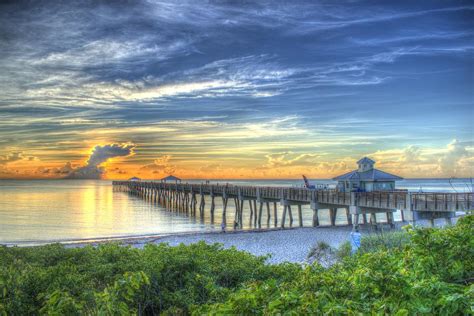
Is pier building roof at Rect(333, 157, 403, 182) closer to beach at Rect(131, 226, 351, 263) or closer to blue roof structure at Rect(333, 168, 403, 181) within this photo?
blue roof structure at Rect(333, 168, 403, 181)

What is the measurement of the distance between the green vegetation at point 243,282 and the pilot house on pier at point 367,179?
998 inches

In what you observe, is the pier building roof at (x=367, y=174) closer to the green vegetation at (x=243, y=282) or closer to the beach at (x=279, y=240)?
the beach at (x=279, y=240)

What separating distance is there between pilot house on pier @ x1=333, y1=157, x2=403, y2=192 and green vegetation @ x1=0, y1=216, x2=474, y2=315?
25.4 meters

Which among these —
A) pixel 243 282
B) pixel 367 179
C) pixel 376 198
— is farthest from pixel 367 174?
pixel 243 282

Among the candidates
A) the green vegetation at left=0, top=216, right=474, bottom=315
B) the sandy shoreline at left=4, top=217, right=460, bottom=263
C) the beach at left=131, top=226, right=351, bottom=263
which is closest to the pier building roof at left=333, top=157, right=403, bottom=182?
the sandy shoreline at left=4, top=217, right=460, bottom=263

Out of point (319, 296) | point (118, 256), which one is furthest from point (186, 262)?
point (319, 296)

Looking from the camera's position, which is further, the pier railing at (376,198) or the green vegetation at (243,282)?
the pier railing at (376,198)

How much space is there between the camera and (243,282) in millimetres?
9195

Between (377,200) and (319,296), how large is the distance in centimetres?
2742

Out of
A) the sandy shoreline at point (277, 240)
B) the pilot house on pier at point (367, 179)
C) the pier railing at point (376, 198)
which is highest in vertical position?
the pilot house on pier at point (367, 179)

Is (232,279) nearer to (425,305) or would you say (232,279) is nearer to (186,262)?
(186,262)

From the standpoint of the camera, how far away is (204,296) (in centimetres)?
899

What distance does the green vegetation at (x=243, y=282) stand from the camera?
14.2 feet

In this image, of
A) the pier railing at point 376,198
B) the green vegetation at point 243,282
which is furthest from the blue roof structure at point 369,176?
the green vegetation at point 243,282
